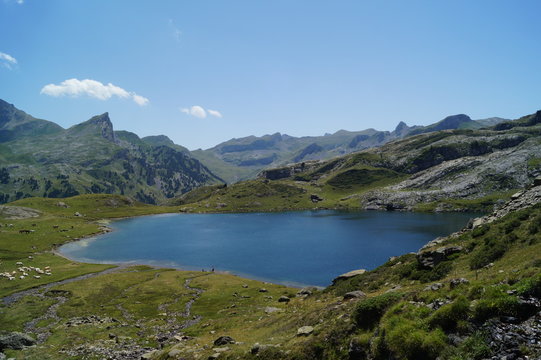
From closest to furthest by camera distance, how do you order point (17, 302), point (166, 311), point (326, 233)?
point (166, 311), point (17, 302), point (326, 233)

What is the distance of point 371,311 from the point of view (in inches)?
872

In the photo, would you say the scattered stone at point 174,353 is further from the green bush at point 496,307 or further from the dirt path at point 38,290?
the dirt path at point 38,290

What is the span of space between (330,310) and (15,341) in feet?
150

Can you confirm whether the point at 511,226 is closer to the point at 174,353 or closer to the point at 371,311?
the point at 371,311

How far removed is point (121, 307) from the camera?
72812 mm

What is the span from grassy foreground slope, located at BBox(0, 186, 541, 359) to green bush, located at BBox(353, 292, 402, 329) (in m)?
0.07

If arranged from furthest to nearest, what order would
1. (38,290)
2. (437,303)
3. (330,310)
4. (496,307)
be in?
(38,290), (330,310), (437,303), (496,307)

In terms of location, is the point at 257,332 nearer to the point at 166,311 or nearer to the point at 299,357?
the point at 299,357

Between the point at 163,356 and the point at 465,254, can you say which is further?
the point at 465,254

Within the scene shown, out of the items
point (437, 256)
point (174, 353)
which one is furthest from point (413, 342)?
point (437, 256)

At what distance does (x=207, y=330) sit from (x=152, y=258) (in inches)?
4236

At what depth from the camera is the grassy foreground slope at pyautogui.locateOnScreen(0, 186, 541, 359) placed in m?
15.4

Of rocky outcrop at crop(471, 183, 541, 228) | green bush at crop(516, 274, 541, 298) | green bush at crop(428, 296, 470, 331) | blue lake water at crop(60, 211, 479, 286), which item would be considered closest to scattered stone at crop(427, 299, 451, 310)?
green bush at crop(428, 296, 470, 331)

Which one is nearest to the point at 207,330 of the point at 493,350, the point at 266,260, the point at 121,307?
the point at 121,307
